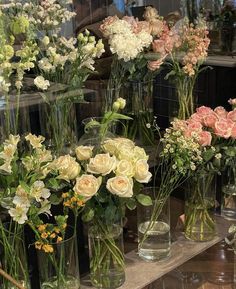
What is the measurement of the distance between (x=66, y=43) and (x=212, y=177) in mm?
663

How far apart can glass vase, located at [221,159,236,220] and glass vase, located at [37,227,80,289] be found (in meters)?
0.70

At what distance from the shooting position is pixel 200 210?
156 cm

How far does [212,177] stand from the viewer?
154 cm

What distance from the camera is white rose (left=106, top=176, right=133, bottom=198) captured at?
112cm

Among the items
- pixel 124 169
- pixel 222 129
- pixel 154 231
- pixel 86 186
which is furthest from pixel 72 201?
pixel 222 129

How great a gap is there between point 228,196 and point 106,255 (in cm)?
62

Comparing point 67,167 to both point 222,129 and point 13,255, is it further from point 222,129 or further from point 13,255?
point 222,129

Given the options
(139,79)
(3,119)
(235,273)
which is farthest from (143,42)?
(235,273)

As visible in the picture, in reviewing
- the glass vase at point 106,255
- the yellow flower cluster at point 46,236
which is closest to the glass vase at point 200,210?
the glass vase at point 106,255

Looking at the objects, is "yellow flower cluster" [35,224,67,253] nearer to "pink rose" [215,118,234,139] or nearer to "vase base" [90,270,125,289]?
"vase base" [90,270,125,289]

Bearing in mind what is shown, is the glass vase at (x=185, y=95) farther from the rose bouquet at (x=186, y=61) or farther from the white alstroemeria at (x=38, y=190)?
the white alstroemeria at (x=38, y=190)

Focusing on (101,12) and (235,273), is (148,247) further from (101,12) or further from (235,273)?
(101,12)

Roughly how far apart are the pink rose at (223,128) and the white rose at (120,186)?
40cm

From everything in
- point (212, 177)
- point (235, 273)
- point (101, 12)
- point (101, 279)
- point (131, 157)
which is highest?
point (101, 12)
